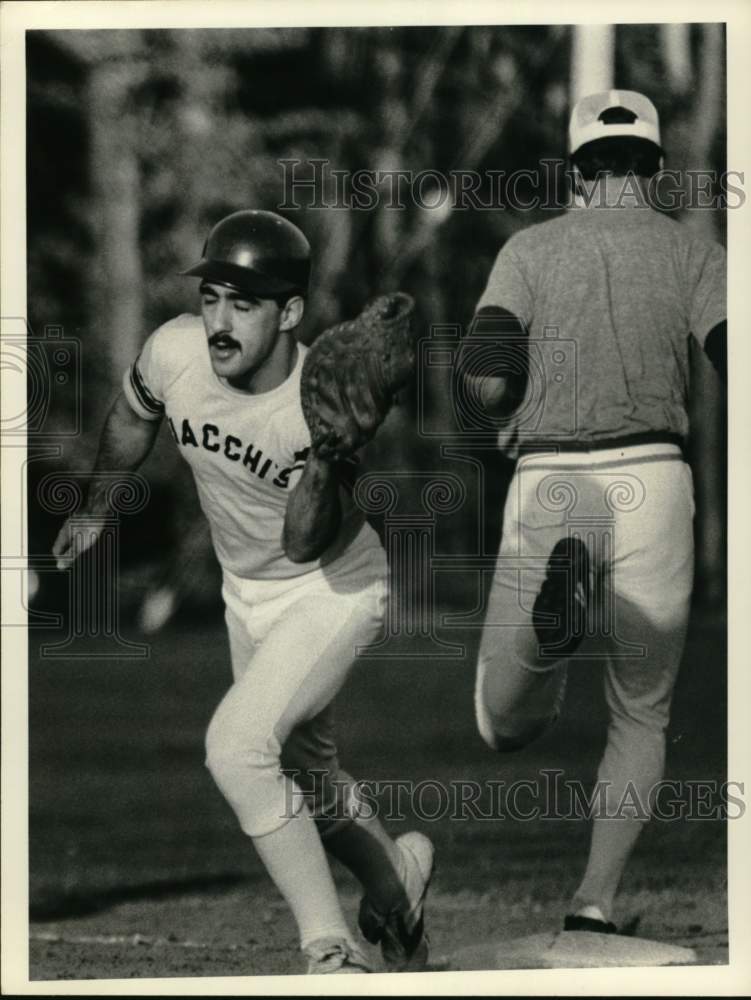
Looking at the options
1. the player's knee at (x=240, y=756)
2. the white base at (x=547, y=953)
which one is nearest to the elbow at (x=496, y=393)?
the player's knee at (x=240, y=756)

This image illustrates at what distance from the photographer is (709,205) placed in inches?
231

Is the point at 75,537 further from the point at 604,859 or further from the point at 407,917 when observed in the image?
the point at 604,859

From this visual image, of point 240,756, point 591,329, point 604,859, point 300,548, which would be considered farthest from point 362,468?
point 604,859

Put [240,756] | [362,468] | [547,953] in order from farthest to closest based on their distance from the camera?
1. [547,953]
2. [362,468]
3. [240,756]

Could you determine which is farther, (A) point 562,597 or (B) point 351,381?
(A) point 562,597

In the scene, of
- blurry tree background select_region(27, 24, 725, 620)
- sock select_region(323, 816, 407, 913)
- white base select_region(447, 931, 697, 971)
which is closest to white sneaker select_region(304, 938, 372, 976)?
sock select_region(323, 816, 407, 913)

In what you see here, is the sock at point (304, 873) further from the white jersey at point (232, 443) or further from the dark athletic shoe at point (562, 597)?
the dark athletic shoe at point (562, 597)

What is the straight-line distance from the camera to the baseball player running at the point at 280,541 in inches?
225

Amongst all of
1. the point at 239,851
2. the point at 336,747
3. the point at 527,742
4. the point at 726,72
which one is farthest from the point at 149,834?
the point at 726,72

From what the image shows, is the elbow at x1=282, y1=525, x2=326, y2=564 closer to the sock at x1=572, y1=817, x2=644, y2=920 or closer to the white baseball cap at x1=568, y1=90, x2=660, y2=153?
the sock at x1=572, y1=817, x2=644, y2=920

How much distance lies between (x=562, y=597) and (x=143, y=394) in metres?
1.49

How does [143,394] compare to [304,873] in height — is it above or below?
above

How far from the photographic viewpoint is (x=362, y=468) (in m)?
5.76

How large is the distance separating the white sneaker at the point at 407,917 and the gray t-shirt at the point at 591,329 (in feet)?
4.40
